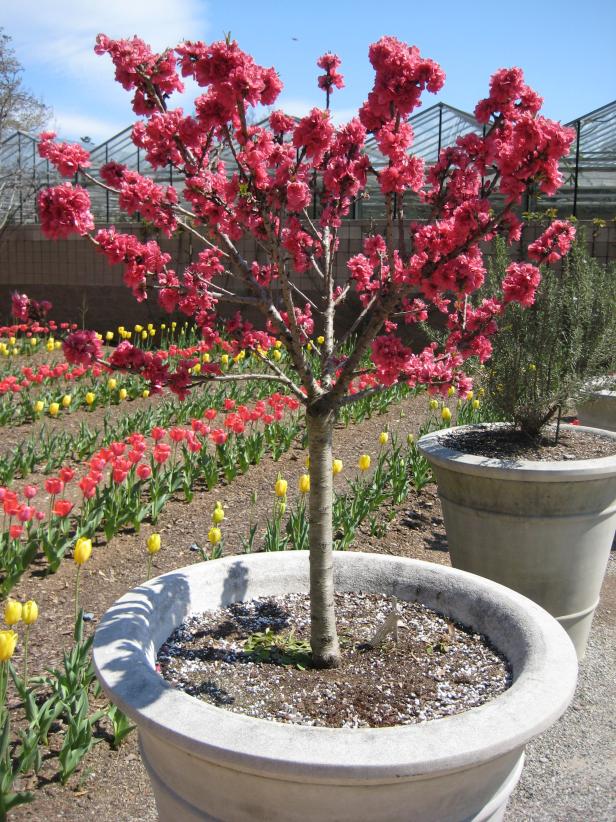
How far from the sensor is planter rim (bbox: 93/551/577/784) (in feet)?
4.79

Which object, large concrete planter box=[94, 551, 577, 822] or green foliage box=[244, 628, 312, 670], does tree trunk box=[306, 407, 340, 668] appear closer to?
green foliage box=[244, 628, 312, 670]

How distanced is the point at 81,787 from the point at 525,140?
2.10m

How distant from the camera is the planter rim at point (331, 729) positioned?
1.46 m

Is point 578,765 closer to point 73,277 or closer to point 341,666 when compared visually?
point 341,666

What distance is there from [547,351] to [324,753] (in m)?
2.81

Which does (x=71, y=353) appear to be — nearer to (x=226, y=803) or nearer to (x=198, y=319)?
(x=198, y=319)

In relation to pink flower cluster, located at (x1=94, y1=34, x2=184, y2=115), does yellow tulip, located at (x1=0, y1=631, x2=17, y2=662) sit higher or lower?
lower

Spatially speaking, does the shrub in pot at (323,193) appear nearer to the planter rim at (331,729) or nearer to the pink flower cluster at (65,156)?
the pink flower cluster at (65,156)

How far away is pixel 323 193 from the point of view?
2467 mm

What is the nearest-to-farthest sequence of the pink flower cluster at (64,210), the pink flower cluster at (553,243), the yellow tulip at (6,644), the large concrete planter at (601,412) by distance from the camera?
the pink flower cluster at (64,210)
the yellow tulip at (6,644)
the pink flower cluster at (553,243)
the large concrete planter at (601,412)

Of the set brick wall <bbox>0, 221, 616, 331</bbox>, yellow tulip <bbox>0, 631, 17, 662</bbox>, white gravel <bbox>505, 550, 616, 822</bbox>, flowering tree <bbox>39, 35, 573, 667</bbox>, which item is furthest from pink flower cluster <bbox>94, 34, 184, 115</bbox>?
brick wall <bbox>0, 221, 616, 331</bbox>

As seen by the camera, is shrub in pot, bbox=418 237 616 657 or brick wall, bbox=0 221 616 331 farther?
brick wall, bbox=0 221 616 331

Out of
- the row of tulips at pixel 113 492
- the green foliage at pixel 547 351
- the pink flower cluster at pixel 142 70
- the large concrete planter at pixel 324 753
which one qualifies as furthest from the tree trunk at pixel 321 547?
the green foliage at pixel 547 351

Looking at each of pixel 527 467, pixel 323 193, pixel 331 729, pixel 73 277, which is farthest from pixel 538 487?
pixel 73 277
